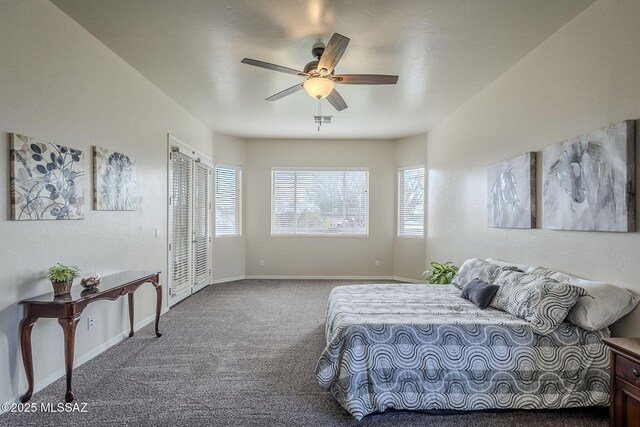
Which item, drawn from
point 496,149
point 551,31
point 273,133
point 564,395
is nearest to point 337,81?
point 551,31

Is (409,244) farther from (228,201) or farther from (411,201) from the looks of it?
(228,201)

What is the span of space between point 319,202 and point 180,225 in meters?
2.87

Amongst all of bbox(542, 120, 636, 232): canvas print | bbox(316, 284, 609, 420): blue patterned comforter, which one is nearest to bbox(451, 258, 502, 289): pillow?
bbox(542, 120, 636, 232): canvas print

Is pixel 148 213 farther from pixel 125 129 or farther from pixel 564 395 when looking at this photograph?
pixel 564 395

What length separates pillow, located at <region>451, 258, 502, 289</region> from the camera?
3.27m

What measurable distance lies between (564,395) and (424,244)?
13.9 feet

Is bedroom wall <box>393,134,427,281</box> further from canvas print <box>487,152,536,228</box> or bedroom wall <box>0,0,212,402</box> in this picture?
bedroom wall <box>0,0,212,402</box>

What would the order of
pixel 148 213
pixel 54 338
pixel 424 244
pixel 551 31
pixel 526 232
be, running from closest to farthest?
pixel 54 338, pixel 551 31, pixel 526 232, pixel 148 213, pixel 424 244

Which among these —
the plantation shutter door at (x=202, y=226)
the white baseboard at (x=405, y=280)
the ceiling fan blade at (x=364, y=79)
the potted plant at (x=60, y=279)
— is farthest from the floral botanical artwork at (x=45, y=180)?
the white baseboard at (x=405, y=280)

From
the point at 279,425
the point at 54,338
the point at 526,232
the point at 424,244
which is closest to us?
the point at 279,425

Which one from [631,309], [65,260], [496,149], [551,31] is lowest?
[631,309]

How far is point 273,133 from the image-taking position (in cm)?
650

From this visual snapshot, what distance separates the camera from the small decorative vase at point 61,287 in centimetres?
246

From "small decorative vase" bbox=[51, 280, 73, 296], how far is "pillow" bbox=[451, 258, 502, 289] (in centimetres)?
356
